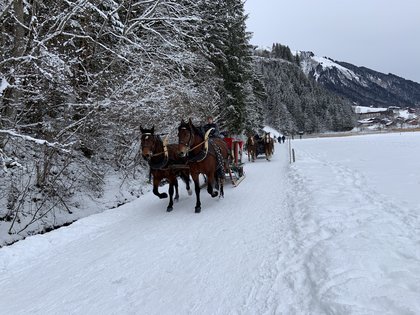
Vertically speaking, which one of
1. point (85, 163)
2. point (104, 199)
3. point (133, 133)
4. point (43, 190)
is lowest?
point (104, 199)

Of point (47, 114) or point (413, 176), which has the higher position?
point (47, 114)

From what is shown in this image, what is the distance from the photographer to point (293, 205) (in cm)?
826

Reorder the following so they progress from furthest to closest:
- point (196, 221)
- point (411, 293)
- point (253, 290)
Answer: point (196, 221) → point (253, 290) → point (411, 293)

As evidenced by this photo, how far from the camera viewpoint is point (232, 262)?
16.2ft

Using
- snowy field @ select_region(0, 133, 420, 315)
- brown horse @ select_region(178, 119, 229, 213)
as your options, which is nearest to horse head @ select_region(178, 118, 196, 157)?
brown horse @ select_region(178, 119, 229, 213)

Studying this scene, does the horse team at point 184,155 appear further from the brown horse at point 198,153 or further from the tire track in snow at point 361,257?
the tire track in snow at point 361,257

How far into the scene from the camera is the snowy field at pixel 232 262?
366 cm

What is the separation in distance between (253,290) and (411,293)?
1.70 metres

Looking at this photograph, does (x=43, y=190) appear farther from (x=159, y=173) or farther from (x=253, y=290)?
(x=253, y=290)

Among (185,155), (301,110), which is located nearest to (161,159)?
(185,155)

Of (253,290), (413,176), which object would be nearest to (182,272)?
(253,290)

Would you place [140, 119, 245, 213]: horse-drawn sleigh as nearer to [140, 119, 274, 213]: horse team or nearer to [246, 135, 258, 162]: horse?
[140, 119, 274, 213]: horse team

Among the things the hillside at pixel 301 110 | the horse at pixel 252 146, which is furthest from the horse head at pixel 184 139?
the hillside at pixel 301 110

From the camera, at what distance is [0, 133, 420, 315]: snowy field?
366 centimetres
